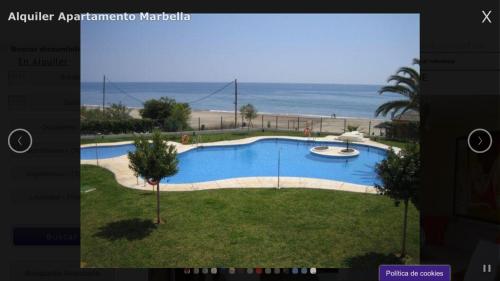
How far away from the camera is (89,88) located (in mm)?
4266

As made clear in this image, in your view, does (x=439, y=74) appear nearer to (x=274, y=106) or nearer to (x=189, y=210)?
(x=189, y=210)

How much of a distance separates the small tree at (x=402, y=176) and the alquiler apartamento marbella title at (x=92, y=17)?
347 centimetres

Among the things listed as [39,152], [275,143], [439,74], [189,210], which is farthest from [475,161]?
[275,143]

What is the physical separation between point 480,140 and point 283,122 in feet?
52.6

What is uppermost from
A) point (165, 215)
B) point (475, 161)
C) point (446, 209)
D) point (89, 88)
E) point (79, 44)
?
point (79, 44)

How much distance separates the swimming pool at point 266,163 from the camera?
1005cm

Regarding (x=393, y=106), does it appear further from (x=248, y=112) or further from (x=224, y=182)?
(x=248, y=112)

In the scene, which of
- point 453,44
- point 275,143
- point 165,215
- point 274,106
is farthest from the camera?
point 274,106

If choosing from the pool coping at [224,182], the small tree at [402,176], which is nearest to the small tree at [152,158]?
the pool coping at [224,182]

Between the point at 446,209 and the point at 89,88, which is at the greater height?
the point at 89,88

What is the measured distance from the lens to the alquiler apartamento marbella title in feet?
11.0

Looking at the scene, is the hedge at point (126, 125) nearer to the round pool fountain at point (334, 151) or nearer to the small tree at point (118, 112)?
the small tree at point (118, 112)

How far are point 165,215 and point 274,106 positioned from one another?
16.4 metres

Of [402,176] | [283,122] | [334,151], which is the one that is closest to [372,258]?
[402,176]
